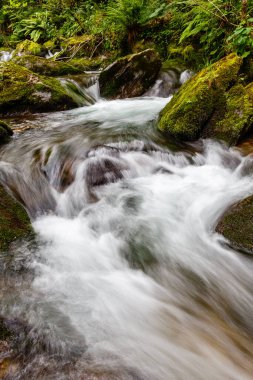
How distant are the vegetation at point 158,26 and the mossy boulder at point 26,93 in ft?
10.2

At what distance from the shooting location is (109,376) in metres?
1.77

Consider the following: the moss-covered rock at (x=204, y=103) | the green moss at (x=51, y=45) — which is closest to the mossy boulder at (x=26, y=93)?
the moss-covered rock at (x=204, y=103)

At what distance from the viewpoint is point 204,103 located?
478 cm

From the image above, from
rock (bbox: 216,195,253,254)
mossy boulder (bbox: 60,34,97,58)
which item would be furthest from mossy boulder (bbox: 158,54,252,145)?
mossy boulder (bbox: 60,34,97,58)

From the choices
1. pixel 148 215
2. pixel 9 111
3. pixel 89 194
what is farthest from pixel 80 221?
pixel 9 111

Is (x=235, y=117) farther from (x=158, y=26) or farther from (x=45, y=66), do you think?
(x=158, y=26)

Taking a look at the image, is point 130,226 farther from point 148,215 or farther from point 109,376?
point 109,376

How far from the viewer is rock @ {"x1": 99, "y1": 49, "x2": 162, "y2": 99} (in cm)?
800

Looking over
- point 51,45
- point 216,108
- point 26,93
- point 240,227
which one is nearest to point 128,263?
point 240,227

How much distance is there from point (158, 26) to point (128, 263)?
30.9 feet

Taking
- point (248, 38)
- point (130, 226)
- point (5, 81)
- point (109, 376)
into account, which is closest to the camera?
point (109, 376)

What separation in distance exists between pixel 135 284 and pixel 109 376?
40.0 inches

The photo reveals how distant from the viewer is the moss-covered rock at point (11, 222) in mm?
2900

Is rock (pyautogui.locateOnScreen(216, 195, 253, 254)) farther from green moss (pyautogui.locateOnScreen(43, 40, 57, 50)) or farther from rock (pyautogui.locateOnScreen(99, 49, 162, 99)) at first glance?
green moss (pyautogui.locateOnScreen(43, 40, 57, 50))
